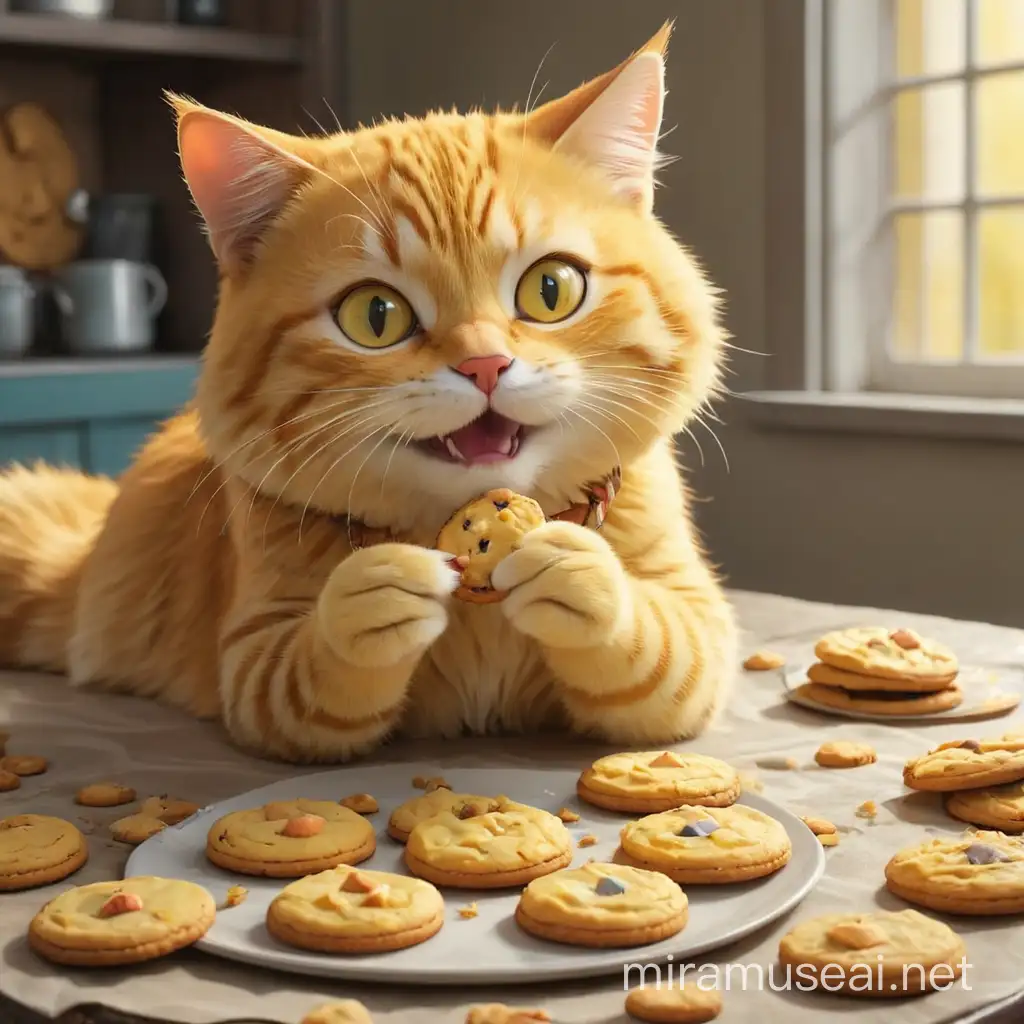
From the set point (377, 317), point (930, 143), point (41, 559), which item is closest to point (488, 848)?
point (377, 317)

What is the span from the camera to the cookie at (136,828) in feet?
3.26

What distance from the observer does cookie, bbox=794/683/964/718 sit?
50.8 inches

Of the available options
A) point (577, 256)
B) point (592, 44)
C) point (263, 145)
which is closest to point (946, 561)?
point (592, 44)

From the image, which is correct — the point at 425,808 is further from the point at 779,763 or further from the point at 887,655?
the point at 887,655

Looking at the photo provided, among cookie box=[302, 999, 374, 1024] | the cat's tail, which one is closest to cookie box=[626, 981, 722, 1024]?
cookie box=[302, 999, 374, 1024]

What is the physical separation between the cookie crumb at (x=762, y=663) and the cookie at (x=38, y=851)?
2.50ft

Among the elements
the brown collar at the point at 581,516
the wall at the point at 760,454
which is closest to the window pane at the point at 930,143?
the wall at the point at 760,454

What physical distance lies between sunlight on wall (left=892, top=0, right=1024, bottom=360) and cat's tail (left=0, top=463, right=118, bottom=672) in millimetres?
1616

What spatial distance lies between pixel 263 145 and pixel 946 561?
5.36ft

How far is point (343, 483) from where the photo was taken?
115 cm

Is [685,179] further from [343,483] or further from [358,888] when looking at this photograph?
[358,888]

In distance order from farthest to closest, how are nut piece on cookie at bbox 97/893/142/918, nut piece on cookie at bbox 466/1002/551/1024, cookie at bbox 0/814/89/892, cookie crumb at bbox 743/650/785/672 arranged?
cookie crumb at bbox 743/650/785/672 → cookie at bbox 0/814/89/892 → nut piece on cookie at bbox 97/893/142/918 → nut piece on cookie at bbox 466/1002/551/1024

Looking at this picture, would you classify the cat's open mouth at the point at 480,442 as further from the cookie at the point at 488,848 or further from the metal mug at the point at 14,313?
the metal mug at the point at 14,313

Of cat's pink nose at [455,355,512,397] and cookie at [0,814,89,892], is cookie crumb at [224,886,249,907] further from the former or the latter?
cat's pink nose at [455,355,512,397]
